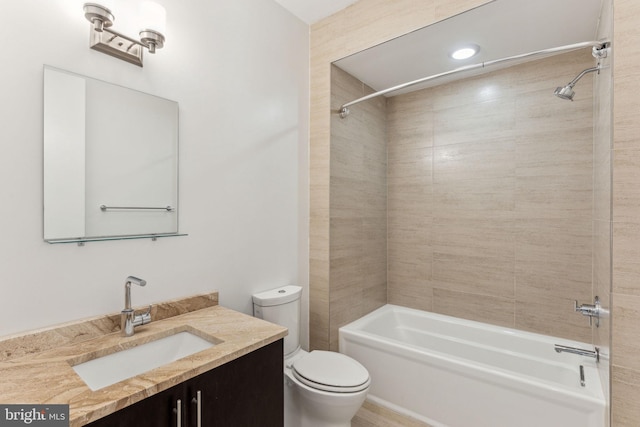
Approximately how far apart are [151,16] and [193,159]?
63cm

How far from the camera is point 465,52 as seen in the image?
219cm

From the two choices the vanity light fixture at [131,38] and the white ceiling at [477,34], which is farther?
the white ceiling at [477,34]

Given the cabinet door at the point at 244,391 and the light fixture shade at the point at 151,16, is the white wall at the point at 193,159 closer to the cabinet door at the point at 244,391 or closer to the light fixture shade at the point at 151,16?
the light fixture shade at the point at 151,16

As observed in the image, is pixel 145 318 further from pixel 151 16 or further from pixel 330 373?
pixel 151 16

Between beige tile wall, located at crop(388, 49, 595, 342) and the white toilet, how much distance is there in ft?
4.13

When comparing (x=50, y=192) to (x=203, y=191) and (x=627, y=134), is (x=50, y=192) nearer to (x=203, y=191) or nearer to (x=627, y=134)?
(x=203, y=191)

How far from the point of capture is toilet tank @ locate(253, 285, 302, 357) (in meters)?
1.87

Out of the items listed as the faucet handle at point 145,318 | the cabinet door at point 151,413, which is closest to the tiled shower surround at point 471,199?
the faucet handle at point 145,318

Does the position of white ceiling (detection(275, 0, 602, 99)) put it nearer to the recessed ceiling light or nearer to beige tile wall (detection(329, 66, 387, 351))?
the recessed ceiling light

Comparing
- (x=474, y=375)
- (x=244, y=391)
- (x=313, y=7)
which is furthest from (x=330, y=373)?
(x=313, y=7)

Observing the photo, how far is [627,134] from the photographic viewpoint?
126cm

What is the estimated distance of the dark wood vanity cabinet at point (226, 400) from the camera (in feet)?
3.05

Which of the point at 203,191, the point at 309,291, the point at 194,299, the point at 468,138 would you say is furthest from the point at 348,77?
the point at 194,299
